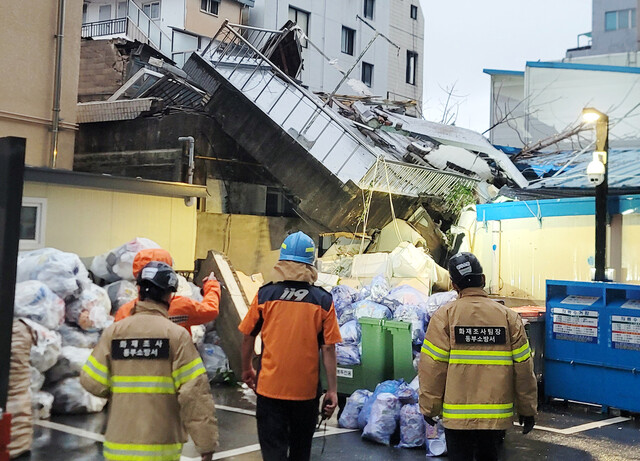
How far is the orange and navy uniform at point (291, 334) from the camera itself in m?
4.14

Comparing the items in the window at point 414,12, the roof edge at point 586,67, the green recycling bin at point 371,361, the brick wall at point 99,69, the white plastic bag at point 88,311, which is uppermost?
the window at point 414,12

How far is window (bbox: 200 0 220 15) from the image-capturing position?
1149 inches

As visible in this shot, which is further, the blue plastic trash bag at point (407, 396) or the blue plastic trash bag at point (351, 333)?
the blue plastic trash bag at point (351, 333)

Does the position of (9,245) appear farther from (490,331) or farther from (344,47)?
(344,47)

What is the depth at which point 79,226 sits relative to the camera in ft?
30.2

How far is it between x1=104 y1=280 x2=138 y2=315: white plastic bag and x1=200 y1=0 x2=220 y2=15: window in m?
23.0

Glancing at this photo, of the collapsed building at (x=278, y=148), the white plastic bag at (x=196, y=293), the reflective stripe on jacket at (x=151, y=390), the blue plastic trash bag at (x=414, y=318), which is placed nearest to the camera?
the reflective stripe on jacket at (x=151, y=390)

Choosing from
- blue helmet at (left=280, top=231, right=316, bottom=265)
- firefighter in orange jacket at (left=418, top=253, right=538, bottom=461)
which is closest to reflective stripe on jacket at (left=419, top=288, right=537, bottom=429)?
firefighter in orange jacket at (left=418, top=253, right=538, bottom=461)

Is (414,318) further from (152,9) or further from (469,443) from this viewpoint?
(152,9)

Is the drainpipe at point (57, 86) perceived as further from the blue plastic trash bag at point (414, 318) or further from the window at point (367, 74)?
the window at point (367, 74)

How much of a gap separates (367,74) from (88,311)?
26.9 metres

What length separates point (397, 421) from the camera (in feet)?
21.3

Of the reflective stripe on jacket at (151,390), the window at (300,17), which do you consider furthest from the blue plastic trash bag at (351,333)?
the window at (300,17)

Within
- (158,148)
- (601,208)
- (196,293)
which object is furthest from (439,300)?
(158,148)
